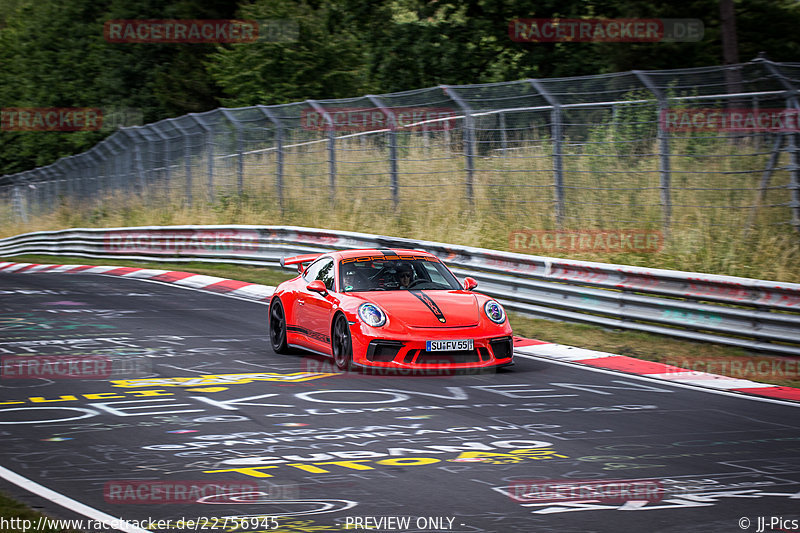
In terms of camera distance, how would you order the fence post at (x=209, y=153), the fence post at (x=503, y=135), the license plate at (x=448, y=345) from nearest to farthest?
1. the license plate at (x=448, y=345)
2. the fence post at (x=503, y=135)
3. the fence post at (x=209, y=153)

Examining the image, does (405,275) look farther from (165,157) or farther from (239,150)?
(165,157)

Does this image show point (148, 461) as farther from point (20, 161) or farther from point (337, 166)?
point (20, 161)

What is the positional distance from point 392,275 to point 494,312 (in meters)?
1.34

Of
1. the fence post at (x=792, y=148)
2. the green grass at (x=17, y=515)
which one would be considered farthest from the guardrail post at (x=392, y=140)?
the green grass at (x=17, y=515)

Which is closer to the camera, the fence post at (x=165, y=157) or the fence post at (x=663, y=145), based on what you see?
the fence post at (x=663, y=145)

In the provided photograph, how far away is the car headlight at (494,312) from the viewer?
10.5m

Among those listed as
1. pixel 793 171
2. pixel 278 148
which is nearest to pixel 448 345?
pixel 793 171

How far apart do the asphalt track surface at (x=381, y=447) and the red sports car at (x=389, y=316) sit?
0.25 m

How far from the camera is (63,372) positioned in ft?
34.3

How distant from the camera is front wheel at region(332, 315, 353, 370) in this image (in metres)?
10.4

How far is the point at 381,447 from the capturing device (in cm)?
723

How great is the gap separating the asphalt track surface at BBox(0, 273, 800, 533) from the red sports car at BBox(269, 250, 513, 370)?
10.0 inches

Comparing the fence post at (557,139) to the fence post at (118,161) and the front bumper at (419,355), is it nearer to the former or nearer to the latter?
the front bumper at (419,355)

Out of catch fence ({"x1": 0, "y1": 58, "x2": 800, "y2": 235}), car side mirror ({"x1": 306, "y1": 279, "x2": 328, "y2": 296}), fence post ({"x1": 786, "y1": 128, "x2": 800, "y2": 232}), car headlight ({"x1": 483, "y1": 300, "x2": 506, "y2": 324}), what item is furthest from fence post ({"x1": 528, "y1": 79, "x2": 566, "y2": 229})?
car side mirror ({"x1": 306, "y1": 279, "x2": 328, "y2": 296})
